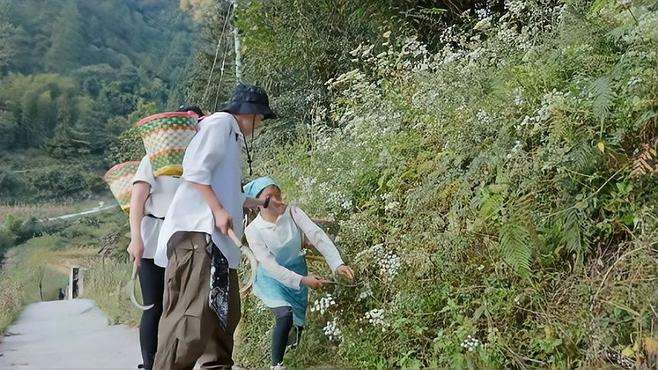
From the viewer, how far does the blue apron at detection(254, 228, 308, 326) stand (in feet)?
14.3

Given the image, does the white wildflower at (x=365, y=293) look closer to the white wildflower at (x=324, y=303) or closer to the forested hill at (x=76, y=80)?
the white wildflower at (x=324, y=303)

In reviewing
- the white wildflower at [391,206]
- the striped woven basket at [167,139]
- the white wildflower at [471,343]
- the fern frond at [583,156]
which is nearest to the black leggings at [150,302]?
the striped woven basket at [167,139]

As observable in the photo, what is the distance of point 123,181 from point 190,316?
193 centimetres

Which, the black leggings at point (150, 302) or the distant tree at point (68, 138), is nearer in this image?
the black leggings at point (150, 302)

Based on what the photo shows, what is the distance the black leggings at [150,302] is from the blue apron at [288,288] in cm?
60

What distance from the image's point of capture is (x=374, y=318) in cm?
420

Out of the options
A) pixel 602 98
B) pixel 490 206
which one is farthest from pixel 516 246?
pixel 602 98

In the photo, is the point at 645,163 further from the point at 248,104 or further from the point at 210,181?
the point at 210,181

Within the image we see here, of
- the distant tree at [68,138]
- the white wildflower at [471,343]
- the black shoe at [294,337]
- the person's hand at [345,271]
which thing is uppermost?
the person's hand at [345,271]

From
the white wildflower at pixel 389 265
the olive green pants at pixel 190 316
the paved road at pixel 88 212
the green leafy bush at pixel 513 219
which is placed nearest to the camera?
the olive green pants at pixel 190 316

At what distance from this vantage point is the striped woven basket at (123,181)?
482 cm

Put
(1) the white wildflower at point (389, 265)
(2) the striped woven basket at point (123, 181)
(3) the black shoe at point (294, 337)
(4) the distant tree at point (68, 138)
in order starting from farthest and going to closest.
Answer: (4) the distant tree at point (68, 138), (2) the striped woven basket at point (123, 181), (3) the black shoe at point (294, 337), (1) the white wildflower at point (389, 265)

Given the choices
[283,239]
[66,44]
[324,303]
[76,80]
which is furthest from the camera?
[66,44]

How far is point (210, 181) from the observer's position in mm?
3277
